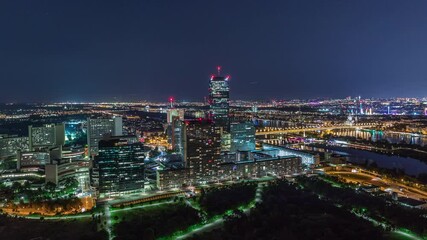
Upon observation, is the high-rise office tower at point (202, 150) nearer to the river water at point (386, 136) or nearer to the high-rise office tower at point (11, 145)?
the high-rise office tower at point (11, 145)

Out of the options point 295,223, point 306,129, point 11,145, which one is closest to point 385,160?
point 306,129

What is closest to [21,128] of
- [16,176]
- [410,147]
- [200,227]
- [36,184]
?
[16,176]

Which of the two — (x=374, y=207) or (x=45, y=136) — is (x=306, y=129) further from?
(x=374, y=207)

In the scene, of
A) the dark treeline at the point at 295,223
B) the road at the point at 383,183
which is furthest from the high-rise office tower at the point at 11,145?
the road at the point at 383,183

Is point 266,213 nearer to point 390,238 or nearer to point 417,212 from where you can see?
point 390,238

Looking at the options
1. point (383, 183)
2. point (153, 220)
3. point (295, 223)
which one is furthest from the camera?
point (383, 183)
